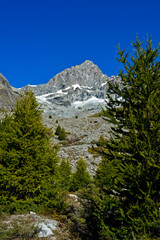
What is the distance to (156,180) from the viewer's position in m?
4.59

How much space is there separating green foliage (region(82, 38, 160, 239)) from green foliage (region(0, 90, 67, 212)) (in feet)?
9.82

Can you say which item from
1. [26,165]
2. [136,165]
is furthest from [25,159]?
[136,165]

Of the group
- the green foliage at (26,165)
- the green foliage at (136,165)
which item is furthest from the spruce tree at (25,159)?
the green foliage at (136,165)

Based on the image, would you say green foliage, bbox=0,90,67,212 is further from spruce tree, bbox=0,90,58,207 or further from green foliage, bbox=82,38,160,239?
green foliage, bbox=82,38,160,239

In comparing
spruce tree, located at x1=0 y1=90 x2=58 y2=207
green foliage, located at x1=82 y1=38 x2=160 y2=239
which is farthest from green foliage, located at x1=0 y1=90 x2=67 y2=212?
green foliage, located at x1=82 y1=38 x2=160 y2=239

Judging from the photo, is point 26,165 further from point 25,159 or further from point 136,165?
point 136,165

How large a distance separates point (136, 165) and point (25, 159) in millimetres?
5274

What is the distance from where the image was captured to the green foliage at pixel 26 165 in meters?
7.46

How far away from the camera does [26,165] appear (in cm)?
784

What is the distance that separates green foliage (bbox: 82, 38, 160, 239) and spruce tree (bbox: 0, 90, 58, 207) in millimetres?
3137

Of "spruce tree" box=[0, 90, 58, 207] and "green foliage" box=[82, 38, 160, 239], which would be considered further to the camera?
"spruce tree" box=[0, 90, 58, 207]

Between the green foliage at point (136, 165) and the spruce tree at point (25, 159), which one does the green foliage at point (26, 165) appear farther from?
the green foliage at point (136, 165)

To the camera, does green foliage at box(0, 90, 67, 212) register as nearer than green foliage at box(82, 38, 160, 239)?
No

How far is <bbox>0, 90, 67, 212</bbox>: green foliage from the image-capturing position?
7457 mm
